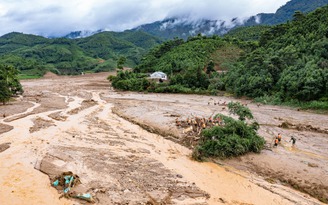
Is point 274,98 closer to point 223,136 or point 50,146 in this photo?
point 223,136

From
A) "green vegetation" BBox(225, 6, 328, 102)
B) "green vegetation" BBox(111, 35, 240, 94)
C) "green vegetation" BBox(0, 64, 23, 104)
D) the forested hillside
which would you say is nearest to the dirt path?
"green vegetation" BBox(0, 64, 23, 104)

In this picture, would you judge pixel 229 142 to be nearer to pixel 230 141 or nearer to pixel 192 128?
pixel 230 141

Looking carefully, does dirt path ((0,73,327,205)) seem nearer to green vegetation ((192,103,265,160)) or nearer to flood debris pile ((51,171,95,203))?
flood debris pile ((51,171,95,203))

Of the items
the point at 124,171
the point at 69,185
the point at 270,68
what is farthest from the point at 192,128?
the point at 270,68

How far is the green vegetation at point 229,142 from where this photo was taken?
14.3 meters

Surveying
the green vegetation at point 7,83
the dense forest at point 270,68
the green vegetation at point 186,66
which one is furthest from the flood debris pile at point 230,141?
the green vegetation at point 186,66

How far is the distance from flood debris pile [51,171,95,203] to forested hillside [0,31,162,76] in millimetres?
99868

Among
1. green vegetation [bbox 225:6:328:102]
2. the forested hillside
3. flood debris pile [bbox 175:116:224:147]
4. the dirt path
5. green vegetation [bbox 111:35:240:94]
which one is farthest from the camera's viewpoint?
the forested hillside

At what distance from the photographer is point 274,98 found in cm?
3478

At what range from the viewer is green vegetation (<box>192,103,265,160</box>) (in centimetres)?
1428

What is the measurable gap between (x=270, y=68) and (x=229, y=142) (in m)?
28.4

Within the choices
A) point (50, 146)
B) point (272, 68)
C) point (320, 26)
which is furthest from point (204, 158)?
point (320, 26)

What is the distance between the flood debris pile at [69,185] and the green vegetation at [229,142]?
23.1 ft

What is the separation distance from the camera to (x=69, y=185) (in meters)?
10.5
